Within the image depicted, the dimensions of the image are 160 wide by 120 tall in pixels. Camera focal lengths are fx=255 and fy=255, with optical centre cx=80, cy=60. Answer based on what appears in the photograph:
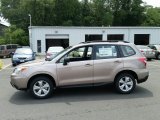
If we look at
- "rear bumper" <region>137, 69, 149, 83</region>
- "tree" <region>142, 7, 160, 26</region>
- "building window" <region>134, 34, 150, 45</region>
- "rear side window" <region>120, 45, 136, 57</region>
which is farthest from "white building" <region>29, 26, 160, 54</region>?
"rear bumper" <region>137, 69, 149, 83</region>

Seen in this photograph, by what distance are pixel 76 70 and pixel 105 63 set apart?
0.98m

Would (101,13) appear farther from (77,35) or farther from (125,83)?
(125,83)

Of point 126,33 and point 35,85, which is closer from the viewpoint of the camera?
point 35,85

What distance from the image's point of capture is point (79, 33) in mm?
38000

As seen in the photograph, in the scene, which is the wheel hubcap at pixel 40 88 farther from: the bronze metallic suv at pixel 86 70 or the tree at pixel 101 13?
the tree at pixel 101 13

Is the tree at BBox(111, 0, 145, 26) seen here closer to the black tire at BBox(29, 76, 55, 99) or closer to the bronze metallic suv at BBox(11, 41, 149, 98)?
the bronze metallic suv at BBox(11, 41, 149, 98)

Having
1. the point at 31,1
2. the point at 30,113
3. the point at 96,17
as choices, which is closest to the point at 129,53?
the point at 30,113

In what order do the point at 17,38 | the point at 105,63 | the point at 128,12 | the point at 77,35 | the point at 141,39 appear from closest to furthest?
the point at 105,63 → the point at 77,35 → the point at 141,39 → the point at 17,38 → the point at 128,12

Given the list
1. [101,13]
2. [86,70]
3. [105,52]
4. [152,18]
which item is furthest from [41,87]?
[152,18]

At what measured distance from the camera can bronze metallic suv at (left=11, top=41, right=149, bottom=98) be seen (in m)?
8.04

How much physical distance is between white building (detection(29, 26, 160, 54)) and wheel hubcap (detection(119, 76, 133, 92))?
29545mm

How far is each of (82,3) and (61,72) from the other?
179ft

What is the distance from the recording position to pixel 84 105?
7.22m

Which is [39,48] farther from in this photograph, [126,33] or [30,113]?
[30,113]
